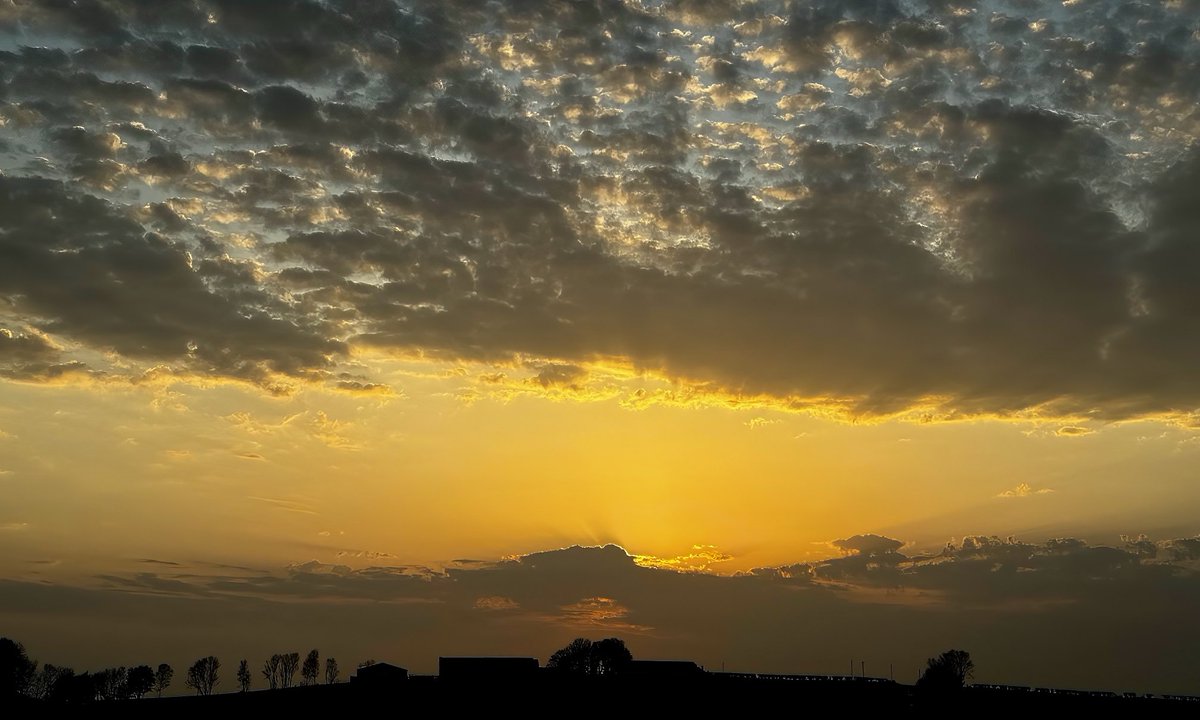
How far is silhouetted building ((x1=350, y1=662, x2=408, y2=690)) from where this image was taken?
150913mm

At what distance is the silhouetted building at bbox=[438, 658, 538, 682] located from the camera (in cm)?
14775

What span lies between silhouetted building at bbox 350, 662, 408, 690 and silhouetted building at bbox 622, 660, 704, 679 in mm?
36381

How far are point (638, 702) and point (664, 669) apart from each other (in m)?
26.5

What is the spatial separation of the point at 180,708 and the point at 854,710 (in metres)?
95.7

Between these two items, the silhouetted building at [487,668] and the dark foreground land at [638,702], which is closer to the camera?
the dark foreground land at [638,702]

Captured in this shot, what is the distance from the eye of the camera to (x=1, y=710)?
149750mm

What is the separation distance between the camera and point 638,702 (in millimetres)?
134625

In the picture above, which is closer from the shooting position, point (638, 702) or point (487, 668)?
point (638, 702)

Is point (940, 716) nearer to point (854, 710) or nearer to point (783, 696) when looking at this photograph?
point (854, 710)

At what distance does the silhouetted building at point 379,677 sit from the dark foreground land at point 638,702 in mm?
2719

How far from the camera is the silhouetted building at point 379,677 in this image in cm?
15091

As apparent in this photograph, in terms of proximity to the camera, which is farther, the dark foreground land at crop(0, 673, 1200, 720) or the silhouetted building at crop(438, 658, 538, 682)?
the silhouetted building at crop(438, 658, 538, 682)

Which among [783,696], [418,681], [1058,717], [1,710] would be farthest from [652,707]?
[1,710]

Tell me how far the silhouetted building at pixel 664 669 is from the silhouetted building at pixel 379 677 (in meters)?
36.4
